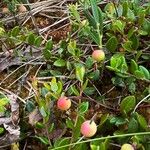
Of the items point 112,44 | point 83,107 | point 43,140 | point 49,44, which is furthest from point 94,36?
point 43,140

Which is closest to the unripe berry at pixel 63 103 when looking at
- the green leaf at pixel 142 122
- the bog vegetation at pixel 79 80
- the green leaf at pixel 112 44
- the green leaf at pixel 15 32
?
the bog vegetation at pixel 79 80

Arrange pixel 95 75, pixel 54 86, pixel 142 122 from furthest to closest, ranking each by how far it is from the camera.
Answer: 1. pixel 95 75
2. pixel 54 86
3. pixel 142 122

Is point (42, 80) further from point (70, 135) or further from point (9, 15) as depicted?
point (9, 15)

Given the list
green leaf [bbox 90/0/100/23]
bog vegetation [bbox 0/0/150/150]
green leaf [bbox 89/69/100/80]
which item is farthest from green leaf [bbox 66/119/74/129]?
green leaf [bbox 90/0/100/23]

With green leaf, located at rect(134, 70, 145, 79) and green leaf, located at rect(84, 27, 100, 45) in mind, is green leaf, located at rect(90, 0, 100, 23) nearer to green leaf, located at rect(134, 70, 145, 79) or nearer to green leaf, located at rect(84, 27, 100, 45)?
green leaf, located at rect(84, 27, 100, 45)

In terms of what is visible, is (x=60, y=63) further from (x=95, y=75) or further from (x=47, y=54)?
(x=95, y=75)

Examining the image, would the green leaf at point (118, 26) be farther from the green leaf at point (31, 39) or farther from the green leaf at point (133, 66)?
the green leaf at point (31, 39)
